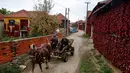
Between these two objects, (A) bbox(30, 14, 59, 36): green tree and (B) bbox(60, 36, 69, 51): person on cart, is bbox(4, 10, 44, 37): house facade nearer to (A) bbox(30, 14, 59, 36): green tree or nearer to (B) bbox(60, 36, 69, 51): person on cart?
(A) bbox(30, 14, 59, 36): green tree

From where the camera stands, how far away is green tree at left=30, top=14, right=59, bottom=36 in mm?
25516

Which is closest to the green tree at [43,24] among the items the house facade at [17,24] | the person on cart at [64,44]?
the house facade at [17,24]

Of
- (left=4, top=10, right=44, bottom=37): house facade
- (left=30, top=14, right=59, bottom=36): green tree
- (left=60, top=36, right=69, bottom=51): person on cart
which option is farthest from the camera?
(left=4, top=10, right=44, bottom=37): house facade

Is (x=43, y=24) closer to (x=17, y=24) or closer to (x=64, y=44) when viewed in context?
(x=64, y=44)

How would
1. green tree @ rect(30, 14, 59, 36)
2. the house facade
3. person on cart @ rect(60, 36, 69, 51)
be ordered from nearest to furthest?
person on cart @ rect(60, 36, 69, 51), green tree @ rect(30, 14, 59, 36), the house facade

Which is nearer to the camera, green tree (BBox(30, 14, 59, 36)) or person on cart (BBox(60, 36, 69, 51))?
person on cart (BBox(60, 36, 69, 51))

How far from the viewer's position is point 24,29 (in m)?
36.6

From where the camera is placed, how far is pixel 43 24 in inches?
1002

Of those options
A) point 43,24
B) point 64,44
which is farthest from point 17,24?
point 64,44

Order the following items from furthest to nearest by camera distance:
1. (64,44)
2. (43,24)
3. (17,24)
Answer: (17,24) → (43,24) → (64,44)

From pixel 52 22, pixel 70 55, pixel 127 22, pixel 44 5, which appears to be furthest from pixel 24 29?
pixel 127 22

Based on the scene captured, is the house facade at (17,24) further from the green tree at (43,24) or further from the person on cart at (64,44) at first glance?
the person on cart at (64,44)

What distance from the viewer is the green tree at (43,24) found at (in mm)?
25516

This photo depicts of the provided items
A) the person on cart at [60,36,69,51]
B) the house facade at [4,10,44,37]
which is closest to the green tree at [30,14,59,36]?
the house facade at [4,10,44,37]
